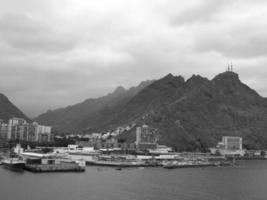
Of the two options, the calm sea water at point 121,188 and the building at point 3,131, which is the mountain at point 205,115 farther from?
the calm sea water at point 121,188

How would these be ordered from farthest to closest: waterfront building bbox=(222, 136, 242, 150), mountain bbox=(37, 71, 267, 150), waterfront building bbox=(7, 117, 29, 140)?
mountain bbox=(37, 71, 267, 150), waterfront building bbox=(222, 136, 242, 150), waterfront building bbox=(7, 117, 29, 140)

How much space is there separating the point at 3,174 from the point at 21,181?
25.7 feet

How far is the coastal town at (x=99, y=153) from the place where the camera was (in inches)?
2472

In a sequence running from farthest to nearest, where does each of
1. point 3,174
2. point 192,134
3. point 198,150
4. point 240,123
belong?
point 240,123 → point 192,134 → point 198,150 → point 3,174

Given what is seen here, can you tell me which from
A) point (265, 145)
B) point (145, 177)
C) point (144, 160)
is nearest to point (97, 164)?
point (144, 160)

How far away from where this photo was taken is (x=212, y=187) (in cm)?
4612

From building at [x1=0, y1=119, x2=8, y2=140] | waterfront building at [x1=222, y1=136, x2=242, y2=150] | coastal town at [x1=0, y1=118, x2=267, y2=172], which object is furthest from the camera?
waterfront building at [x1=222, y1=136, x2=242, y2=150]

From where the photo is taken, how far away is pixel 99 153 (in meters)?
87.6

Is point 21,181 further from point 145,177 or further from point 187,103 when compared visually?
point 187,103

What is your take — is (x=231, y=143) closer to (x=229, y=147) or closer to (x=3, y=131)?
(x=229, y=147)

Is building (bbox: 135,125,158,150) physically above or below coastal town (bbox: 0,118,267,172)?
above

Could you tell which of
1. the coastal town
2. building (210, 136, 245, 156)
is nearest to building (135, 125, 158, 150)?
the coastal town

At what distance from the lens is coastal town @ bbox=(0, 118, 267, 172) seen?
62.8 m

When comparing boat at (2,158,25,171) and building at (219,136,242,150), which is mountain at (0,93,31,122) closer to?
building at (219,136,242,150)
